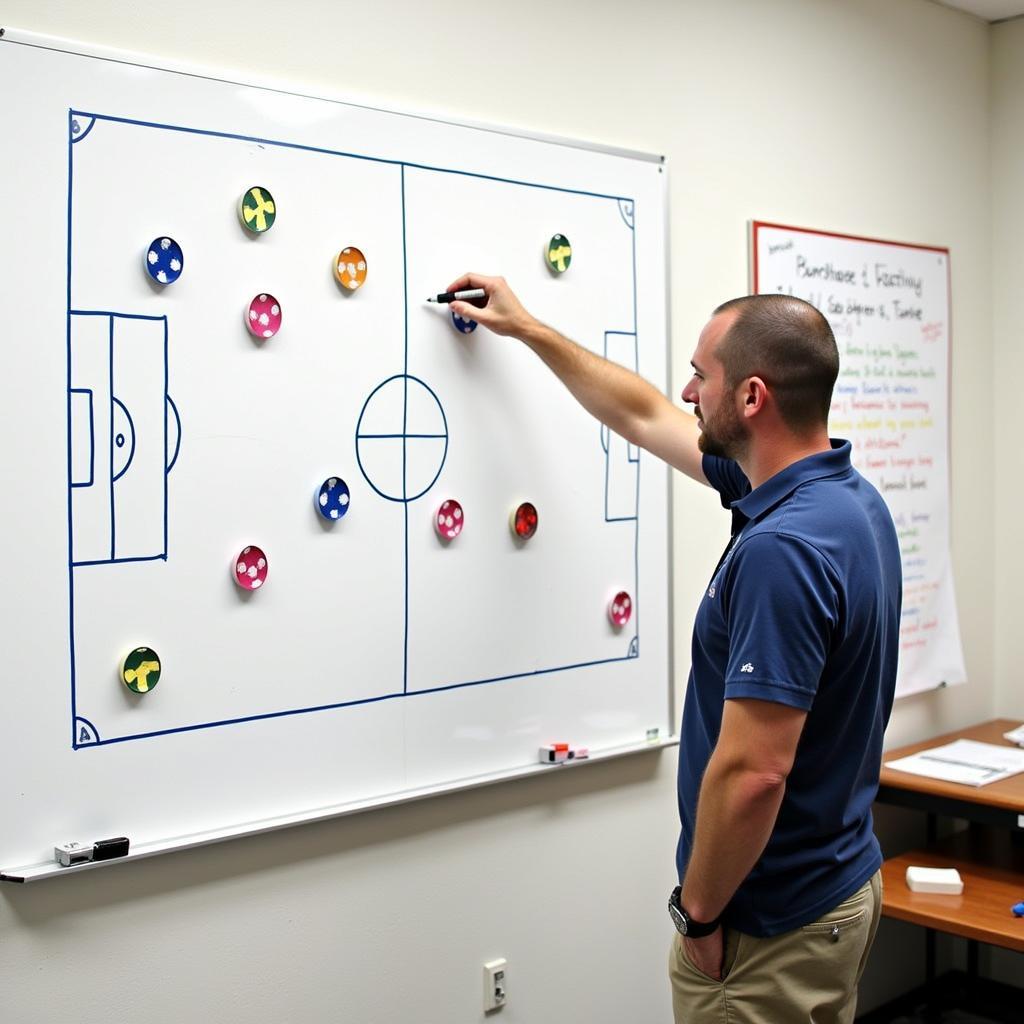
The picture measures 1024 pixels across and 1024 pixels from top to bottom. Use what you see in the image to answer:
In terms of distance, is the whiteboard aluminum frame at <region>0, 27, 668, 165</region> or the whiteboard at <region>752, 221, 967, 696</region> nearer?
the whiteboard aluminum frame at <region>0, 27, 668, 165</region>

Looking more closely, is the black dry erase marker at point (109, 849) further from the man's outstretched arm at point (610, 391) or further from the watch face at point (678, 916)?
the man's outstretched arm at point (610, 391)

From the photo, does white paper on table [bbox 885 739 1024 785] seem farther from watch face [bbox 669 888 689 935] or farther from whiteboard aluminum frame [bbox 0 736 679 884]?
watch face [bbox 669 888 689 935]

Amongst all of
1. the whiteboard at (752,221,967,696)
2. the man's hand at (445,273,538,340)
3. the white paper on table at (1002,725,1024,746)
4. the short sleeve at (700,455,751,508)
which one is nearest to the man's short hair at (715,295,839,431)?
the short sleeve at (700,455,751,508)

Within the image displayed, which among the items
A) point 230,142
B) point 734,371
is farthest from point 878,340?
point 230,142

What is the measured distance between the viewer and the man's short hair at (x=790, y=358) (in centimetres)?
177

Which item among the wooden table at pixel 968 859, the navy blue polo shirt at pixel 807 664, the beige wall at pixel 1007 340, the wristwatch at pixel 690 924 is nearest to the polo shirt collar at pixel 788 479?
the navy blue polo shirt at pixel 807 664

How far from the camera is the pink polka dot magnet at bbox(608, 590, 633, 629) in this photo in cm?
245

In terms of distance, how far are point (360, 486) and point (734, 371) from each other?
674 millimetres

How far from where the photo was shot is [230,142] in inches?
74.8

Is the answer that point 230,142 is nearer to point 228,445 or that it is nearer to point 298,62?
point 298,62

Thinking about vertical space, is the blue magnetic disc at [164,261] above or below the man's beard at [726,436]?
above

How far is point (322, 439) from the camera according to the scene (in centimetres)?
202

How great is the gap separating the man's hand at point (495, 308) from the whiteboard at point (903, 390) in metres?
0.90

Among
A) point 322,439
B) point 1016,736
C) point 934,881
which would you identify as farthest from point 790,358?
point 1016,736
